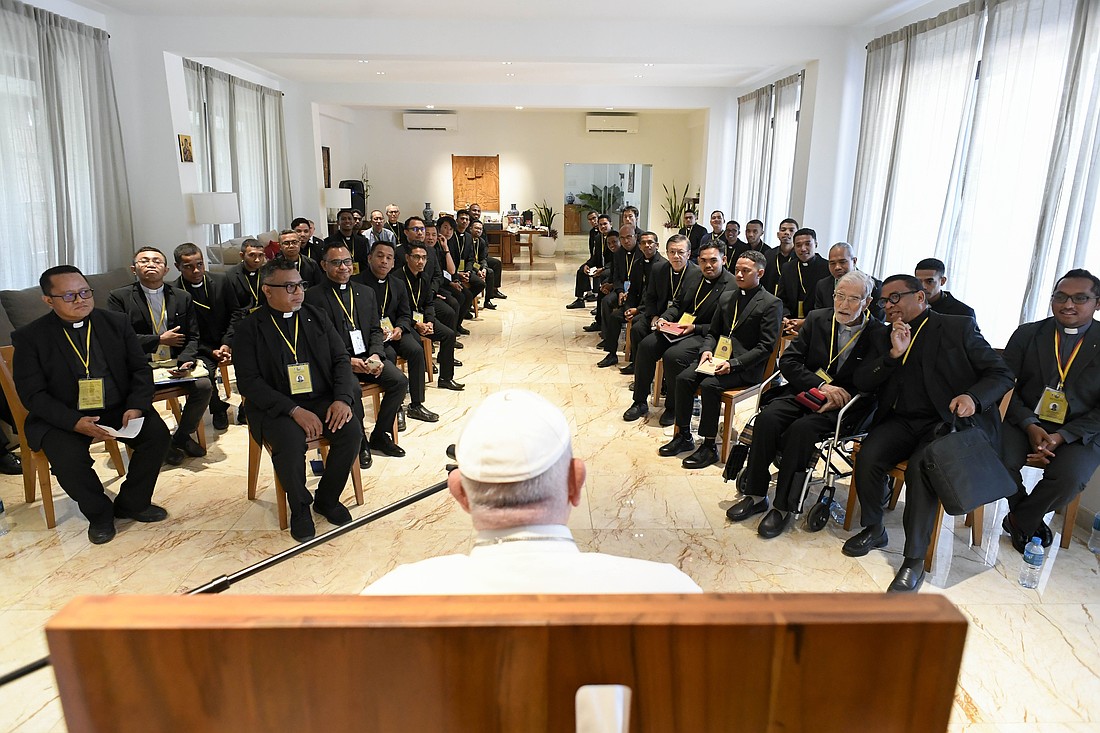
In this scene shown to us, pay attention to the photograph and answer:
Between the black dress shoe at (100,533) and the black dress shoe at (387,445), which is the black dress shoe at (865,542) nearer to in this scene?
the black dress shoe at (387,445)

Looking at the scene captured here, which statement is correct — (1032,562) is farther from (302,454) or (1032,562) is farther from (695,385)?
(302,454)

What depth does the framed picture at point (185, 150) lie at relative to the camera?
23.0 feet

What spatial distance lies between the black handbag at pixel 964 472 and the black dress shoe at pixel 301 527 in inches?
120

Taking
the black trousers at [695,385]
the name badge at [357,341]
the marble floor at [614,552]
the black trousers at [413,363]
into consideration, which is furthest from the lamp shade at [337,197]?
the black trousers at [695,385]

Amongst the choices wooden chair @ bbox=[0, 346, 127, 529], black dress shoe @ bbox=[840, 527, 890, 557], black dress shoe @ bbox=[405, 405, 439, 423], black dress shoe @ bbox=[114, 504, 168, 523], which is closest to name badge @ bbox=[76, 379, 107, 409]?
wooden chair @ bbox=[0, 346, 127, 529]

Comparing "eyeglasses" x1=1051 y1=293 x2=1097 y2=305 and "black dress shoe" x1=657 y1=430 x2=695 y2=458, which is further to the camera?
"black dress shoe" x1=657 y1=430 x2=695 y2=458

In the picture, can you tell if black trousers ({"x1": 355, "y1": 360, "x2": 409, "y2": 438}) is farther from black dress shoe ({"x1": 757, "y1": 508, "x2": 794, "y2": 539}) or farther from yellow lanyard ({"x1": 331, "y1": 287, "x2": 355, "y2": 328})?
black dress shoe ({"x1": 757, "y1": 508, "x2": 794, "y2": 539})

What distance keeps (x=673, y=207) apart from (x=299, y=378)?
13.8 meters

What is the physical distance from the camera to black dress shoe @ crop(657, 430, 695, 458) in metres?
4.72

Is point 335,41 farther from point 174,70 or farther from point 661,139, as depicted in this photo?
point 661,139

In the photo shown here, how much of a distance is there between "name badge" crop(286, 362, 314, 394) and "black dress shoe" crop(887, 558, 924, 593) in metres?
3.12

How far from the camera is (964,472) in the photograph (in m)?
3.01

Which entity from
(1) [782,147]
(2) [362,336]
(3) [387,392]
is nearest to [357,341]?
(2) [362,336]

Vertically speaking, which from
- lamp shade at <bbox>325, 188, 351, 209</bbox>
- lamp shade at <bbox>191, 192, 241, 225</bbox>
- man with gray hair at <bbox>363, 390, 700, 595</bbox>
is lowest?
man with gray hair at <bbox>363, 390, 700, 595</bbox>
